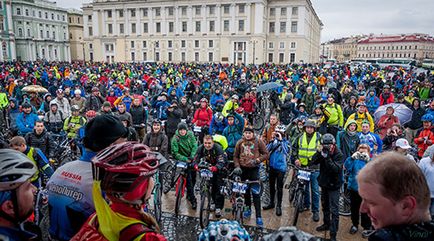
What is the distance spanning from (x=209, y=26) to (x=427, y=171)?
7106 cm

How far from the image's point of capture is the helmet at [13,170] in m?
1.64

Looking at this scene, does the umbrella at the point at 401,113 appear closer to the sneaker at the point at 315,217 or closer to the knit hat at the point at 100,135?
the sneaker at the point at 315,217

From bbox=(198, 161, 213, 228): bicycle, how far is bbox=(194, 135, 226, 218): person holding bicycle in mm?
180

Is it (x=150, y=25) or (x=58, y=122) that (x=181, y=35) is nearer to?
(x=150, y=25)

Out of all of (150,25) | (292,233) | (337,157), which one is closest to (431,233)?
(292,233)

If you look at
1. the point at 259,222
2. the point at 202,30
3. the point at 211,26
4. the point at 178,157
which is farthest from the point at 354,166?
the point at 202,30

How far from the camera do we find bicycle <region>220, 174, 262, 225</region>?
5.52m

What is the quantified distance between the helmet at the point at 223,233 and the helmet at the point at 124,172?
1.27 feet

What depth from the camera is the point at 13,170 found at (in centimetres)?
168

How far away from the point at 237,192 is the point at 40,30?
308 feet

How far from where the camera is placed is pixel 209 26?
72.4 metres

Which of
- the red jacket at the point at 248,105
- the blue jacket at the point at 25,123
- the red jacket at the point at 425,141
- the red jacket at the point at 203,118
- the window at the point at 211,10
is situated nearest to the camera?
the red jacket at the point at 425,141

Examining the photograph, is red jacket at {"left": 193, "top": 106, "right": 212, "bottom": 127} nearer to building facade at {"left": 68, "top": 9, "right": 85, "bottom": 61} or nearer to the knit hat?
the knit hat

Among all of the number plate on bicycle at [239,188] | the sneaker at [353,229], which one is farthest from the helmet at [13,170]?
the sneaker at [353,229]
